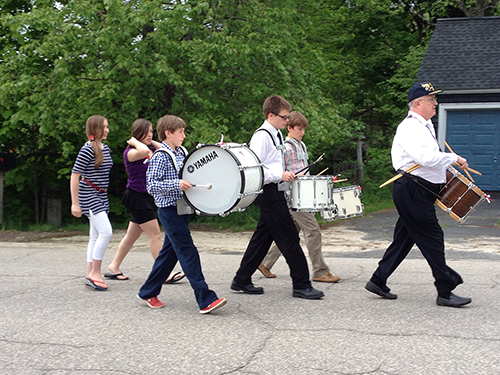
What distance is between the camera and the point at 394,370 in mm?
4156

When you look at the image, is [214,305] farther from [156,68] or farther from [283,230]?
[156,68]

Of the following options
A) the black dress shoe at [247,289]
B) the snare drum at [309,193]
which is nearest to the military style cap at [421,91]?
the snare drum at [309,193]

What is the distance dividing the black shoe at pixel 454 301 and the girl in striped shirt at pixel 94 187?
3426mm

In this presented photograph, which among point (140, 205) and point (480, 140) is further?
point (480, 140)

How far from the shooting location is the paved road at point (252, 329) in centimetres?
432

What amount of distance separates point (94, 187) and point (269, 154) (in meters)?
1.97

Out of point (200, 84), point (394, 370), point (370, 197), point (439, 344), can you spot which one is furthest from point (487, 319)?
point (370, 197)

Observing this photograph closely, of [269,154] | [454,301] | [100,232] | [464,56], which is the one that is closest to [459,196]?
[454,301]

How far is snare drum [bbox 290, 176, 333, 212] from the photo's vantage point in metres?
6.24

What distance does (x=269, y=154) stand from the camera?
20.3 ft

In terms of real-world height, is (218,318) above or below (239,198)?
below

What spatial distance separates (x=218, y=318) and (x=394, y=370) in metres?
1.86

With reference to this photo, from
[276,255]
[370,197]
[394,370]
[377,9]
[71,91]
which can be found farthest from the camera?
[377,9]

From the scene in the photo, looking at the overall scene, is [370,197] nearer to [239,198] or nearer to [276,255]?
[276,255]
